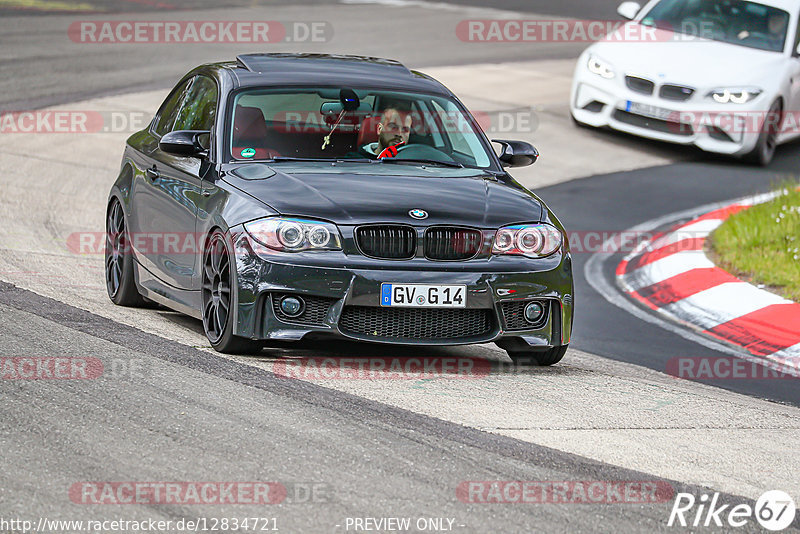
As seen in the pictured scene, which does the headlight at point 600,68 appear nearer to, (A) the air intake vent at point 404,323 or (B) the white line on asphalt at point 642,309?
(B) the white line on asphalt at point 642,309

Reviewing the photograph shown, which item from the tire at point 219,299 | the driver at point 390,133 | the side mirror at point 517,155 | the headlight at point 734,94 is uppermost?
the driver at point 390,133

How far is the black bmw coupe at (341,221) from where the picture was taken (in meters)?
6.96

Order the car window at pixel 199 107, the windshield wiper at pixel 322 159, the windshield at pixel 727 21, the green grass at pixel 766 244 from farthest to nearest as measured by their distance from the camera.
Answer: the windshield at pixel 727 21
the green grass at pixel 766 244
the car window at pixel 199 107
the windshield wiper at pixel 322 159

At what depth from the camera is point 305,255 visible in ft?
22.8

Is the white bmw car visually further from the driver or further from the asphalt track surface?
the driver

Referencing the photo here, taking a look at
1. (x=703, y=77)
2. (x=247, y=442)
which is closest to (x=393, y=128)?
(x=247, y=442)

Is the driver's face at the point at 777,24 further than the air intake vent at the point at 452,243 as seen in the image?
Yes

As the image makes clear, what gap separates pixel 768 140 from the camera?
1639 cm

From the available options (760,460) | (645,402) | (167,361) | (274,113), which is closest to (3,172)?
(274,113)

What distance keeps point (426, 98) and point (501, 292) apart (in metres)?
1.87

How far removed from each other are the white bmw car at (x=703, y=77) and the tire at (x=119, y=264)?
27.6 feet

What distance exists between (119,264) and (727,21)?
33.9 feet

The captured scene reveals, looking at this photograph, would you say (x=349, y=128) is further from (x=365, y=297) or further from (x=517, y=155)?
(x=365, y=297)

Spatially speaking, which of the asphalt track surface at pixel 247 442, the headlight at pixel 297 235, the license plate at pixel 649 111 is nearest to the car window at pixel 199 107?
the asphalt track surface at pixel 247 442
